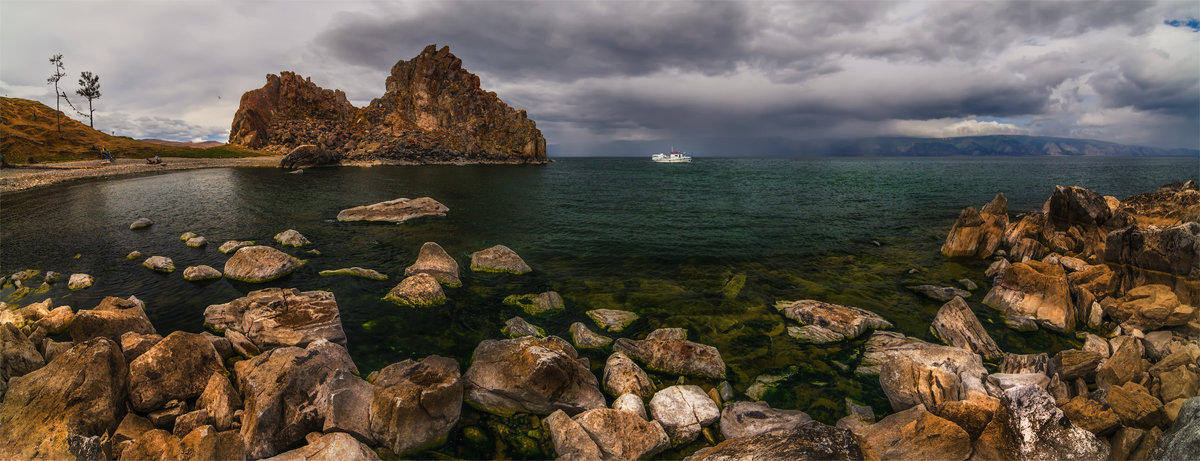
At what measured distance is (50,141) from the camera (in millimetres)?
95312

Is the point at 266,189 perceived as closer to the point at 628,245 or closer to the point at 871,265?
the point at 628,245

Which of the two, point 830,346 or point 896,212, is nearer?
point 830,346

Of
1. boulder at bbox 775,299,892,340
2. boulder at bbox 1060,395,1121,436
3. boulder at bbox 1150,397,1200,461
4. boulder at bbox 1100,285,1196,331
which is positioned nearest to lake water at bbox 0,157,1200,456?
boulder at bbox 775,299,892,340

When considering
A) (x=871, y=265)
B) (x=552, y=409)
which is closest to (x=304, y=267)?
(x=552, y=409)

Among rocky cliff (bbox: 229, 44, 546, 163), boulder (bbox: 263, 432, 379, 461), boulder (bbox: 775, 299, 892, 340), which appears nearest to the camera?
boulder (bbox: 263, 432, 379, 461)

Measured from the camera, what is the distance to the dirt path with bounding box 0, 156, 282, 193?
54812mm

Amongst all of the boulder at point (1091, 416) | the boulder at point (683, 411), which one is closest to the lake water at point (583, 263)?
the boulder at point (683, 411)

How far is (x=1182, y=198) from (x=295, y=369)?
1742 inches

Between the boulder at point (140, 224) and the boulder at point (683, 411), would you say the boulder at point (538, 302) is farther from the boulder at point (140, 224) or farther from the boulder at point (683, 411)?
the boulder at point (140, 224)

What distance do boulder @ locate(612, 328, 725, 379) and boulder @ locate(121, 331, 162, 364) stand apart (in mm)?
12977

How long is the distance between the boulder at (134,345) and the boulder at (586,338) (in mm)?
11664

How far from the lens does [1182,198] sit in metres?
24.1

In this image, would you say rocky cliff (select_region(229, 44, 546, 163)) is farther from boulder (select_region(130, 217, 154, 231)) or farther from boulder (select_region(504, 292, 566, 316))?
boulder (select_region(504, 292, 566, 316))

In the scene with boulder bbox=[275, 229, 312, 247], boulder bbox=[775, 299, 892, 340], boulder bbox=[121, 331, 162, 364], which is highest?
boulder bbox=[275, 229, 312, 247]
